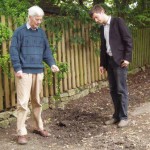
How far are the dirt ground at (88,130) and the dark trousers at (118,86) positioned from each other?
31cm

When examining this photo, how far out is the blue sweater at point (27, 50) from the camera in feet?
17.8

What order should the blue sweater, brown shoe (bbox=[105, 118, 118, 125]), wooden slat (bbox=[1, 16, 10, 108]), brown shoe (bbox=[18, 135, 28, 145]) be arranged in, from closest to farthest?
the blue sweater, brown shoe (bbox=[18, 135, 28, 145]), wooden slat (bbox=[1, 16, 10, 108]), brown shoe (bbox=[105, 118, 118, 125])

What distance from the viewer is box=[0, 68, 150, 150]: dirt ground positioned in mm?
5609

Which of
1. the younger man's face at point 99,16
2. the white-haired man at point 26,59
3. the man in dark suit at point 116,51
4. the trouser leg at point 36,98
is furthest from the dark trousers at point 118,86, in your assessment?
the trouser leg at point 36,98

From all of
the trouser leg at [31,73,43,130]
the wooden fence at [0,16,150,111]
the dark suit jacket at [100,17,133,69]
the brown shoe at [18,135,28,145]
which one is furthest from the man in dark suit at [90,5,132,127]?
the brown shoe at [18,135,28,145]

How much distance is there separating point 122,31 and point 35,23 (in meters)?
1.66

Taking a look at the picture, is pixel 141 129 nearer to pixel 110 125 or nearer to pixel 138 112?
pixel 110 125

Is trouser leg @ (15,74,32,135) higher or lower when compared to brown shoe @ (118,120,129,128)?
higher

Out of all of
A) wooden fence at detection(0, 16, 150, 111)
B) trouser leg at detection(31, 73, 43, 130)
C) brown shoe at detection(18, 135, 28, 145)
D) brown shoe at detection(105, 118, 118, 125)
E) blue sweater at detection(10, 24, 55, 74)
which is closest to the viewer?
blue sweater at detection(10, 24, 55, 74)

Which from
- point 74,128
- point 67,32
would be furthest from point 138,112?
→ point 67,32

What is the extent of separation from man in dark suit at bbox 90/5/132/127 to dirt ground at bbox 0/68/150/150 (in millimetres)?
372

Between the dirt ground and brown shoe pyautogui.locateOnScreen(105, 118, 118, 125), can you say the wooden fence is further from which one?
brown shoe pyautogui.locateOnScreen(105, 118, 118, 125)

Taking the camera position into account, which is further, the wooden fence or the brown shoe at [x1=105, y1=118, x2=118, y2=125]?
the brown shoe at [x1=105, y1=118, x2=118, y2=125]

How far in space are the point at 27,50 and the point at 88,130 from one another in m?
1.85
